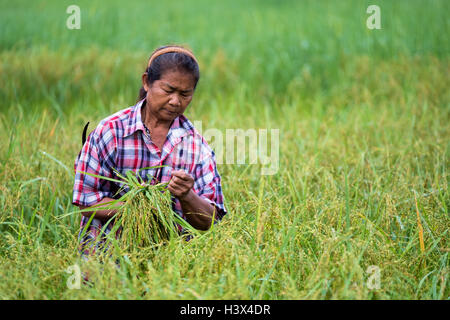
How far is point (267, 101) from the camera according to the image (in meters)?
4.70

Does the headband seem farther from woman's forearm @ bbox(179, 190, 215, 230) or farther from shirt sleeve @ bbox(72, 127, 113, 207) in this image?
woman's forearm @ bbox(179, 190, 215, 230)

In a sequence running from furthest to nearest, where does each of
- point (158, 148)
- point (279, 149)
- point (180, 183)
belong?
1. point (279, 149)
2. point (158, 148)
3. point (180, 183)

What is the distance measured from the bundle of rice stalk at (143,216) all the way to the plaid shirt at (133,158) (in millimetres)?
112

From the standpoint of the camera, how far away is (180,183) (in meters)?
2.00

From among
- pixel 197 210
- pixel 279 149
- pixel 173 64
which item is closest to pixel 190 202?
pixel 197 210

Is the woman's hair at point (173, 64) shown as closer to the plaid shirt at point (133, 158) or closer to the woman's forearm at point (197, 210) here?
the plaid shirt at point (133, 158)

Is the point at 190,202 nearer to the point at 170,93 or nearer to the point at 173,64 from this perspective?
the point at 170,93

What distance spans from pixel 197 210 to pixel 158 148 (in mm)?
320

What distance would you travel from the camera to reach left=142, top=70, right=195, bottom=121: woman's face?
2.14m

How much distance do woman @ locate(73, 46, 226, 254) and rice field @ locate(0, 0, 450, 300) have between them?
0.15 meters

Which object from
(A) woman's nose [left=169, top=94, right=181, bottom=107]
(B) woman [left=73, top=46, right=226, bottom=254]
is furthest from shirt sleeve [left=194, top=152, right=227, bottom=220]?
(A) woman's nose [left=169, top=94, right=181, bottom=107]
